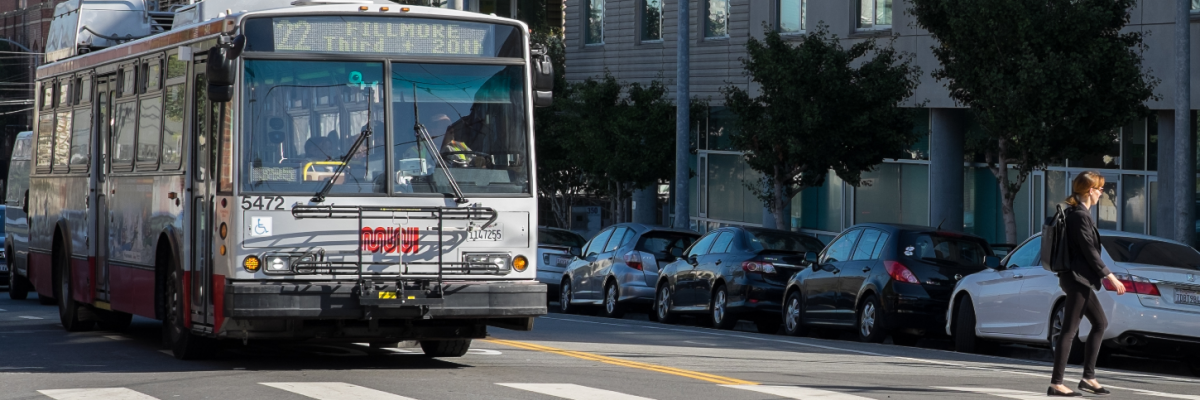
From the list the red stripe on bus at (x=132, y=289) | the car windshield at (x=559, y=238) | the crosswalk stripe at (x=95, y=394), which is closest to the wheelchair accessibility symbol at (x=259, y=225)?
the crosswalk stripe at (x=95, y=394)

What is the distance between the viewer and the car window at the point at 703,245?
2156 cm

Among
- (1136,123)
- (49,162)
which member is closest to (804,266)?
(1136,123)

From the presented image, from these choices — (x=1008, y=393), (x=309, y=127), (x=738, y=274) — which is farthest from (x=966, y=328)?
(x=309, y=127)

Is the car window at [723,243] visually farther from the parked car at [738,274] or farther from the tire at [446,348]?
the tire at [446,348]

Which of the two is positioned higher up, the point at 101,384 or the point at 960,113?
the point at 960,113

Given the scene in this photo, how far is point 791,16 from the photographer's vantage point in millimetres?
31750

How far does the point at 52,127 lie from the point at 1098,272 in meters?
11.1

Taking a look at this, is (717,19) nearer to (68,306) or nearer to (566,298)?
(566,298)

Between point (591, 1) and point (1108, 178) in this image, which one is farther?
point (591, 1)

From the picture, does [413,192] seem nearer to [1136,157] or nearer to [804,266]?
[804,266]

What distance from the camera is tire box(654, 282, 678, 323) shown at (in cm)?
2231

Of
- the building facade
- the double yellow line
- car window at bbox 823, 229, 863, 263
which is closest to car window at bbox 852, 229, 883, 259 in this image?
car window at bbox 823, 229, 863, 263

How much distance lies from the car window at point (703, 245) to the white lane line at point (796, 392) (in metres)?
10.1

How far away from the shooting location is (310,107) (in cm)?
1167
